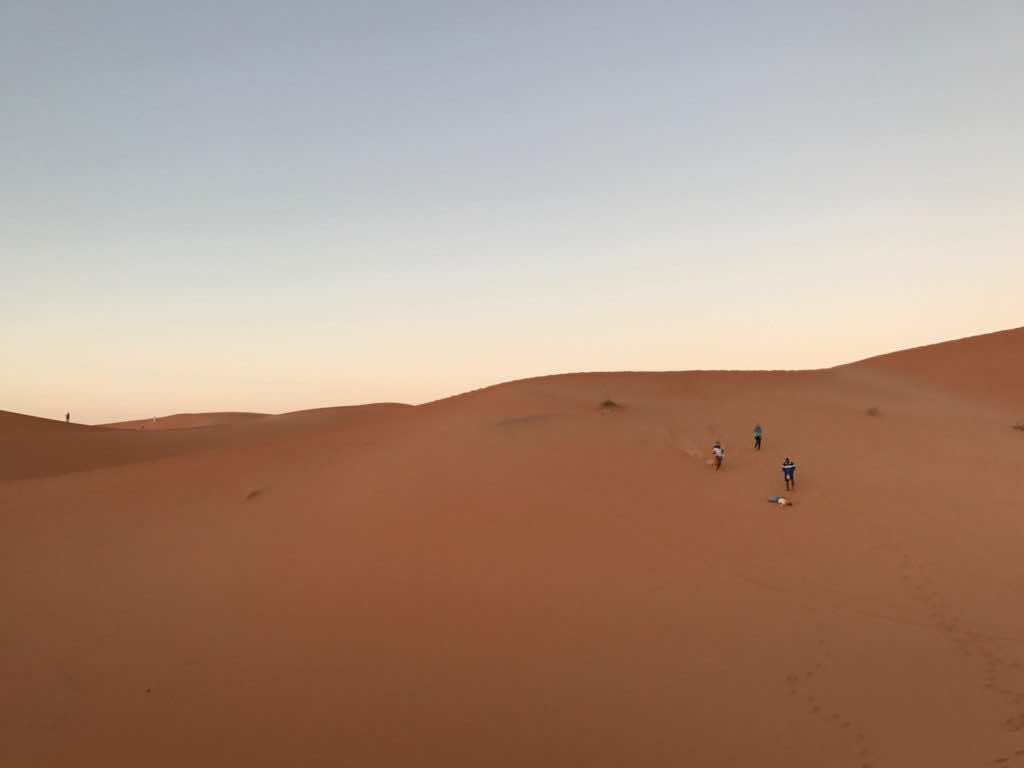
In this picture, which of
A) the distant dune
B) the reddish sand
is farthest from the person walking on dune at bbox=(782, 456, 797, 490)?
the distant dune

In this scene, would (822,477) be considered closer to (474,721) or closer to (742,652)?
(742,652)

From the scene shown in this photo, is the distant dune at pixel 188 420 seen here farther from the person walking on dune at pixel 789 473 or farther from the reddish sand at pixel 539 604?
the person walking on dune at pixel 789 473

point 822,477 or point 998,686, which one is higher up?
point 822,477

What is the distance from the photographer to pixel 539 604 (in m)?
10.1

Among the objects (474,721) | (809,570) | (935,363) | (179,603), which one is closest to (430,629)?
(474,721)

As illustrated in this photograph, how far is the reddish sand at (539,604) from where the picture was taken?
7.32m

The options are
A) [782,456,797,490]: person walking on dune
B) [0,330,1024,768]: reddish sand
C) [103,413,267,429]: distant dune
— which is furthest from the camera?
[103,413,267,429]: distant dune

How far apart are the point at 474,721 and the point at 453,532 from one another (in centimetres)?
541

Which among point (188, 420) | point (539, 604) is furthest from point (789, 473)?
point (188, 420)

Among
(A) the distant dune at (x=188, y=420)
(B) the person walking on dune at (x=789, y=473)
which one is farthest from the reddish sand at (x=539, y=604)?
(A) the distant dune at (x=188, y=420)

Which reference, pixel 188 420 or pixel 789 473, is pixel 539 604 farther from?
pixel 188 420

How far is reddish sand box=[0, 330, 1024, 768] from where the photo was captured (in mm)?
7316

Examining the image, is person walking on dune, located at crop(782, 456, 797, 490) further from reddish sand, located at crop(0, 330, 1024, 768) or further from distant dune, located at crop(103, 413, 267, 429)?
distant dune, located at crop(103, 413, 267, 429)

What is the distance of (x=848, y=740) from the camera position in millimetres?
6805
